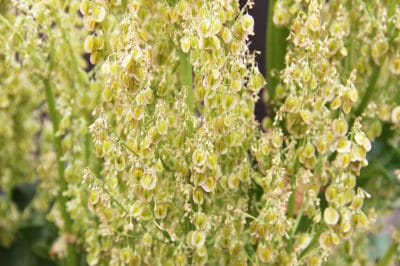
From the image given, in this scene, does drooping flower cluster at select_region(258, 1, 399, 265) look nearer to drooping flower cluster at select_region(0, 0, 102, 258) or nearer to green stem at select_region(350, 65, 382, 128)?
green stem at select_region(350, 65, 382, 128)

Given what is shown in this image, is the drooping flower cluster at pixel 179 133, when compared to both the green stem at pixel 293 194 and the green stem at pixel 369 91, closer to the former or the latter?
the green stem at pixel 293 194

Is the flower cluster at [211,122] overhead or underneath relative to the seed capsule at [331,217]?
overhead

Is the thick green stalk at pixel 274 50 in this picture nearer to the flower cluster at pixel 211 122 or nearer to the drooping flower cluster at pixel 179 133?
the flower cluster at pixel 211 122

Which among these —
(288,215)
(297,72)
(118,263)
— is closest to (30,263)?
(118,263)

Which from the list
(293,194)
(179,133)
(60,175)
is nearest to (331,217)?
(293,194)

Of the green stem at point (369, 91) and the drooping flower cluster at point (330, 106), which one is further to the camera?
the green stem at point (369, 91)

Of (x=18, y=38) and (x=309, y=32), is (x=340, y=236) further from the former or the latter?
(x=18, y=38)

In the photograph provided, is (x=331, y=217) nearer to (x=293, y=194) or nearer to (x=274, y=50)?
(x=293, y=194)

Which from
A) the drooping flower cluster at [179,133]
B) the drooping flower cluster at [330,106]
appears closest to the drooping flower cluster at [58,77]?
the drooping flower cluster at [179,133]
